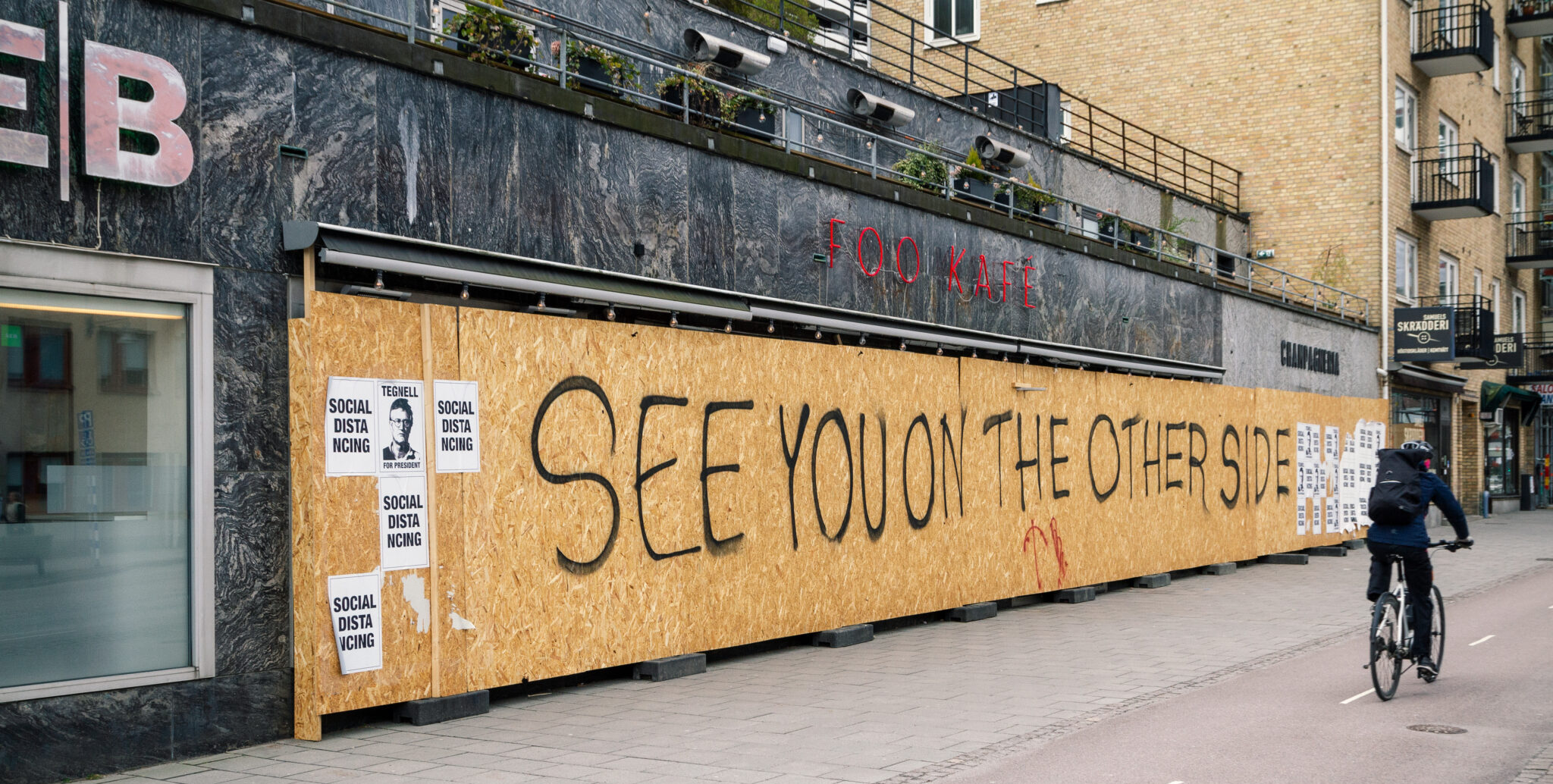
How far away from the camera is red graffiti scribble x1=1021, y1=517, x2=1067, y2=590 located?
1479cm

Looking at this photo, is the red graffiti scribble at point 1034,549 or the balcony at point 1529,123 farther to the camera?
the balcony at point 1529,123

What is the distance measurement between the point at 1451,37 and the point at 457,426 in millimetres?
29943

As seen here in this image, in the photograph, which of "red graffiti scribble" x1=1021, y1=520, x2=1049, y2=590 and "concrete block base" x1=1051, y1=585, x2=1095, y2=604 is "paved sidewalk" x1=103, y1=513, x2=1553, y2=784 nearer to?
"red graffiti scribble" x1=1021, y1=520, x2=1049, y2=590

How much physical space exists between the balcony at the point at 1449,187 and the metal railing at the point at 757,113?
20.8 feet

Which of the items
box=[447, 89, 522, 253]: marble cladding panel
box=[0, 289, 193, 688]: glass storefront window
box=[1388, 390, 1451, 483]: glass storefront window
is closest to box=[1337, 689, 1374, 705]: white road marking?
box=[447, 89, 522, 253]: marble cladding panel

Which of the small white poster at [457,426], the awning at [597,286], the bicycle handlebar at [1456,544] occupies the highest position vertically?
the awning at [597,286]

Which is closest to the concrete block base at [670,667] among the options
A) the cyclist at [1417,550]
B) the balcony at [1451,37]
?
the cyclist at [1417,550]

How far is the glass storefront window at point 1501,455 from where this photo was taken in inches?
1417

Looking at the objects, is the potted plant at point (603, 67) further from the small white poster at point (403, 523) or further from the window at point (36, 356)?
the window at point (36, 356)

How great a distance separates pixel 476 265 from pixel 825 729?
3.77 metres

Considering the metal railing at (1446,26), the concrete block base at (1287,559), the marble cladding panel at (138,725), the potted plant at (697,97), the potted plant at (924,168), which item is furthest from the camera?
the metal railing at (1446,26)

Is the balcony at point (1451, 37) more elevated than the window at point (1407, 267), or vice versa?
the balcony at point (1451, 37)

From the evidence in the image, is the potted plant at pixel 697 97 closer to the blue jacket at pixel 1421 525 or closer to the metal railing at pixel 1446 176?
the blue jacket at pixel 1421 525

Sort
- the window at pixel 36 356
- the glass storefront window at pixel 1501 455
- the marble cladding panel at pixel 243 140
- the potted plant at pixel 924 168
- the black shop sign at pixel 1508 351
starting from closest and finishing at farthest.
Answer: the window at pixel 36 356 < the marble cladding panel at pixel 243 140 < the potted plant at pixel 924 168 < the black shop sign at pixel 1508 351 < the glass storefront window at pixel 1501 455
